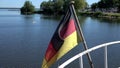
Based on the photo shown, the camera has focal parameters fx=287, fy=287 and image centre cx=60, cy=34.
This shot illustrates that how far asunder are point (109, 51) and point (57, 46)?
68.2 ft

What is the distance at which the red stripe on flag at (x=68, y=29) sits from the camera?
604 centimetres

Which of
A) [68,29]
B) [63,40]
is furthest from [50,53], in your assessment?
[68,29]

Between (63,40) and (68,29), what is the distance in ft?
0.95

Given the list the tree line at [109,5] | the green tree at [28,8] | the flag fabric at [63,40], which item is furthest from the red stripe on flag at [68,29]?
the green tree at [28,8]

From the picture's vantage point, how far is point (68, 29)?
20.0ft

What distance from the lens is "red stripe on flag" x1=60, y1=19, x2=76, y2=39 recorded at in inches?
238

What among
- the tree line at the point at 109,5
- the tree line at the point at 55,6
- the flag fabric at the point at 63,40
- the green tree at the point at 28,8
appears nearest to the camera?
the flag fabric at the point at 63,40

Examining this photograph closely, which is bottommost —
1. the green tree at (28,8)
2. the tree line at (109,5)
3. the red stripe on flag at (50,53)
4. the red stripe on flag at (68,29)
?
the green tree at (28,8)

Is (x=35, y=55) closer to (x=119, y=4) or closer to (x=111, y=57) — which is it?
(x=111, y=57)

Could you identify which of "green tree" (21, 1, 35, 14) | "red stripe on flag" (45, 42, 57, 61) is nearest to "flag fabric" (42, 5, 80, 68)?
"red stripe on flag" (45, 42, 57, 61)

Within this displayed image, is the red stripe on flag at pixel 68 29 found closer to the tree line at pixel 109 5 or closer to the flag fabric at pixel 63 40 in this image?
the flag fabric at pixel 63 40

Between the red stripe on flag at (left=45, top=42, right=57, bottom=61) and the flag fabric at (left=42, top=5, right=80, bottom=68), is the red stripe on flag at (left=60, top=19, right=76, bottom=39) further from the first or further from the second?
the red stripe on flag at (left=45, top=42, right=57, bottom=61)

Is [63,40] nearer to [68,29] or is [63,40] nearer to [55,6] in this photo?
[68,29]

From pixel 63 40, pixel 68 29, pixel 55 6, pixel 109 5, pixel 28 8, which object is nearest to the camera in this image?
pixel 63 40
